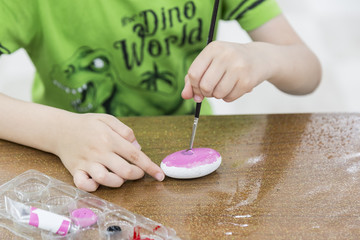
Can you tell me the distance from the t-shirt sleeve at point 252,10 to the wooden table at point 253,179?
0.20 metres

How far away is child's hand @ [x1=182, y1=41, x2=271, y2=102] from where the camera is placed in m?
0.57

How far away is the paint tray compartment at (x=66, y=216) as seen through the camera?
0.45 meters

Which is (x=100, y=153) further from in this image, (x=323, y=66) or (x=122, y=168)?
(x=323, y=66)

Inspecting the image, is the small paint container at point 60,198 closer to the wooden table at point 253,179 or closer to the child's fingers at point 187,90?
the wooden table at point 253,179

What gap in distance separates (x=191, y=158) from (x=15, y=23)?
0.37m

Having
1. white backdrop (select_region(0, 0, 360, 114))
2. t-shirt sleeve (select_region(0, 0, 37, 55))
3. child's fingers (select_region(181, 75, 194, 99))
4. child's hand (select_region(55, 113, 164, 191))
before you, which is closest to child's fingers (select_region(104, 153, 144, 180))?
child's hand (select_region(55, 113, 164, 191))

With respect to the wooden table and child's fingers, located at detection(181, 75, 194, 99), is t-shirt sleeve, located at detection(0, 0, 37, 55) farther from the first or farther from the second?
child's fingers, located at detection(181, 75, 194, 99)

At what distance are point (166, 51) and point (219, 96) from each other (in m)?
0.27

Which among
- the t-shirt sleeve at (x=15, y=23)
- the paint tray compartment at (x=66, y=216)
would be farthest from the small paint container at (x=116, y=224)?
the t-shirt sleeve at (x=15, y=23)

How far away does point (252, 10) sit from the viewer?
0.81 m

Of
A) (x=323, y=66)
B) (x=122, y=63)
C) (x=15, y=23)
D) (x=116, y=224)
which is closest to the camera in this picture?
(x=116, y=224)

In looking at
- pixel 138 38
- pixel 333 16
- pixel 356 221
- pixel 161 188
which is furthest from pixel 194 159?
pixel 333 16

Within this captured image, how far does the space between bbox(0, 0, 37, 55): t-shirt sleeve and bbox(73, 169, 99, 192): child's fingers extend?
297mm

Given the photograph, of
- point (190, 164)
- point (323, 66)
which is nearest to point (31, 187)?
point (190, 164)
